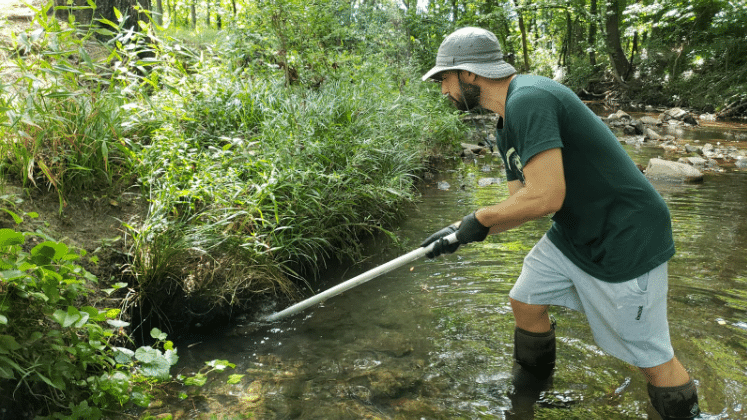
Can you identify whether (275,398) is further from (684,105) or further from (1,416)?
(684,105)

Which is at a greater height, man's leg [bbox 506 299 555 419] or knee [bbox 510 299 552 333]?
knee [bbox 510 299 552 333]

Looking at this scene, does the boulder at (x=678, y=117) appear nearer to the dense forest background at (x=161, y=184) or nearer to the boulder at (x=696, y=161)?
the boulder at (x=696, y=161)

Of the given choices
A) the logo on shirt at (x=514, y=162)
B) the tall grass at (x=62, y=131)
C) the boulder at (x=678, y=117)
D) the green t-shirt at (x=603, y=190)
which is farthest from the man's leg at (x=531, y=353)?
the boulder at (x=678, y=117)

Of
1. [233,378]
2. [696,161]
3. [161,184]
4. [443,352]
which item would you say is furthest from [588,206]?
[696,161]

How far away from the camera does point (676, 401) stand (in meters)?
2.14

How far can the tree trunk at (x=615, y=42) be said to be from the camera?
Result: 20.2 meters

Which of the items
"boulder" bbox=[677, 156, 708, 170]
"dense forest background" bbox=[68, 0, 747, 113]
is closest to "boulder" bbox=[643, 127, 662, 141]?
"boulder" bbox=[677, 156, 708, 170]

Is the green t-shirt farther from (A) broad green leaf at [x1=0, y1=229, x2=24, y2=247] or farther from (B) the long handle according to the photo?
(A) broad green leaf at [x1=0, y1=229, x2=24, y2=247]

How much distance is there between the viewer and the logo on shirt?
2.20 metres

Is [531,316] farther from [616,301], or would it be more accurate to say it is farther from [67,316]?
[67,316]

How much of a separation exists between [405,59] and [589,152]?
884 cm

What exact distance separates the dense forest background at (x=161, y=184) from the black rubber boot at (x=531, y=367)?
5.30 ft

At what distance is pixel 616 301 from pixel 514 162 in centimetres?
71

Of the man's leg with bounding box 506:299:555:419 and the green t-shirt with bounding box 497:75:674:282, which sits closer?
the green t-shirt with bounding box 497:75:674:282
